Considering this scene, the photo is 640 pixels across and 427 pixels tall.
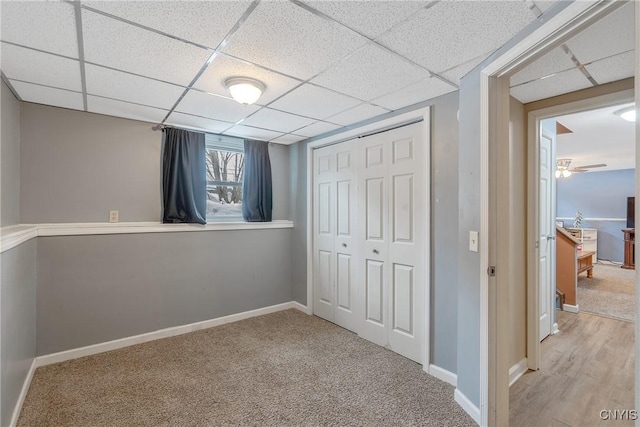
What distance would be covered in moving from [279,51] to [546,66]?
169 cm

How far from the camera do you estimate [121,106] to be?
8.62ft

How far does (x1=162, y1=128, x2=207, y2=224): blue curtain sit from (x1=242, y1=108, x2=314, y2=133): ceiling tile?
2.29ft

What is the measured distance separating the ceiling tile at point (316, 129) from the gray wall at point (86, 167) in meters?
Result: 1.58

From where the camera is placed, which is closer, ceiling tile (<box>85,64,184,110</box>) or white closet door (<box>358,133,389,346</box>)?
ceiling tile (<box>85,64,184,110</box>)

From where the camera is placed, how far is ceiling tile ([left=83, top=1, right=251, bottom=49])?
1344mm

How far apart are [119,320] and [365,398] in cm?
245

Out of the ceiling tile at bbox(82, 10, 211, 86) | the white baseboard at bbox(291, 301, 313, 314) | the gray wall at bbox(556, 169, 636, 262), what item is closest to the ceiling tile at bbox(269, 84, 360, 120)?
the ceiling tile at bbox(82, 10, 211, 86)

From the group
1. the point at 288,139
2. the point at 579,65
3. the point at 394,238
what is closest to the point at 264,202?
the point at 288,139

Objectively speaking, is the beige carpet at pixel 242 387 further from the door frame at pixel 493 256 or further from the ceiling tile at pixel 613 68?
the ceiling tile at pixel 613 68

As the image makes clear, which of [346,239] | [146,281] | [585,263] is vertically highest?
[346,239]

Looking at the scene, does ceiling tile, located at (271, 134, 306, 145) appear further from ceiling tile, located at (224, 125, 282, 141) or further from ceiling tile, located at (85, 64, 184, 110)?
ceiling tile, located at (85, 64, 184, 110)

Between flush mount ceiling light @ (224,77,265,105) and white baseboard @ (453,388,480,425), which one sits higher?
flush mount ceiling light @ (224,77,265,105)

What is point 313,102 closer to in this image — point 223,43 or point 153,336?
point 223,43

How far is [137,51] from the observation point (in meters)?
1.73
